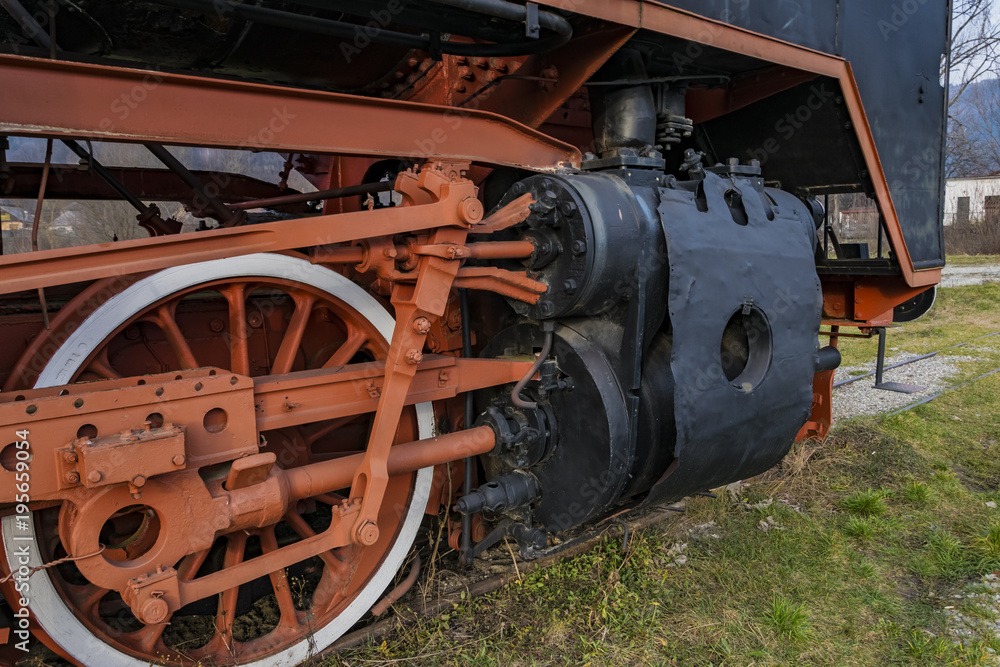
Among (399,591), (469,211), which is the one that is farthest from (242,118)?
(399,591)

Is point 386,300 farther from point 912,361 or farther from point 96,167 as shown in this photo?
point 912,361

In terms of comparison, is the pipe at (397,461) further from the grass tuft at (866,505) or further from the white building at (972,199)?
the white building at (972,199)

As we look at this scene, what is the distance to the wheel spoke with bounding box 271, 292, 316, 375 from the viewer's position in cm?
257

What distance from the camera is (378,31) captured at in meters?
2.61

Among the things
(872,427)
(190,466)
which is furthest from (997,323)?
(190,466)

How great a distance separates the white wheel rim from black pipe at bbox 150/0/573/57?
82cm

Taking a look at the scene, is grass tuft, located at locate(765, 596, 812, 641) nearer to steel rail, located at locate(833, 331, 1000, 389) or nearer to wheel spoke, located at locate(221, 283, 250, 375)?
wheel spoke, located at locate(221, 283, 250, 375)

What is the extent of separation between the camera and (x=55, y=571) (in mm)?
2146

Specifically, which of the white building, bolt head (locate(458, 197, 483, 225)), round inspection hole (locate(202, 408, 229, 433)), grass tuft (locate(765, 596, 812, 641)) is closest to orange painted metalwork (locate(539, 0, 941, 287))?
bolt head (locate(458, 197, 483, 225))

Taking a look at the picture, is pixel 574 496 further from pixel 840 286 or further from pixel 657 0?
pixel 840 286

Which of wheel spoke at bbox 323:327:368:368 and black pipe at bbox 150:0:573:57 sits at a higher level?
black pipe at bbox 150:0:573:57


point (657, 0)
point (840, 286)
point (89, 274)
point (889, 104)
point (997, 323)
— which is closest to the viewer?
point (89, 274)

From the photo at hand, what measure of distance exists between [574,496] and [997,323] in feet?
35.9

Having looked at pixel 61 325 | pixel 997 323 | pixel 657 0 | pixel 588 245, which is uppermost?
pixel 657 0
